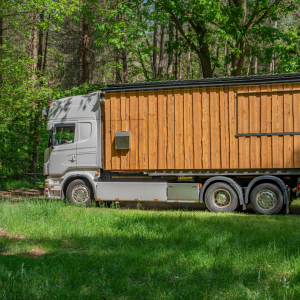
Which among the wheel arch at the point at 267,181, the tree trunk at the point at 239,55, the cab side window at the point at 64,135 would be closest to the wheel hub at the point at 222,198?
the wheel arch at the point at 267,181

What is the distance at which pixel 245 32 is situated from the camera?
48.2 feet

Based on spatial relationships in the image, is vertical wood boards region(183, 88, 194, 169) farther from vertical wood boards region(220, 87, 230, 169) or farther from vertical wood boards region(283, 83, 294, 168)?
vertical wood boards region(283, 83, 294, 168)

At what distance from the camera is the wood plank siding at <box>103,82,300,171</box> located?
1030 cm

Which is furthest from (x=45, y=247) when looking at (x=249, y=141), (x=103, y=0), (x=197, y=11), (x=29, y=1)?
(x=103, y=0)

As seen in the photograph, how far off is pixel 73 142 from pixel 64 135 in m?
0.46

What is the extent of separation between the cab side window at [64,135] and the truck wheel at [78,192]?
139 cm

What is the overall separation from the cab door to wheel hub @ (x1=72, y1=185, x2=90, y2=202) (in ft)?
2.34

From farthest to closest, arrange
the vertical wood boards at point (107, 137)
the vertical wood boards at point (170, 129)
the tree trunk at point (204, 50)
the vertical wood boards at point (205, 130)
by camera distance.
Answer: the tree trunk at point (204, 50) → the vertical wood boards at point (107, 137) → the vertical wood boards at point (170, 129) → the vertical wood boards at point (205, 130)

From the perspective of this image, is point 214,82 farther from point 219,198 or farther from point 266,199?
point 266,199

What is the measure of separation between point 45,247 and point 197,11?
11334 mm

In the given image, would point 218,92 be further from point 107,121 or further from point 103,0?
point 103,0

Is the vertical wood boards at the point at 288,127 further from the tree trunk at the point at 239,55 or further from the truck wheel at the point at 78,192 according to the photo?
the truck wheel at the point at 78,192

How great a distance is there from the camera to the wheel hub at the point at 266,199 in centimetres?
1037

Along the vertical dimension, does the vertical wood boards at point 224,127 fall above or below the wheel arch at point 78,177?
above
